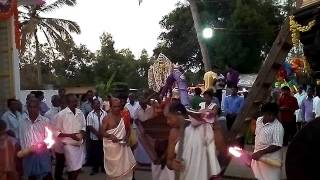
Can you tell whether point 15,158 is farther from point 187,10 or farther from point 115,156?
point 187,10

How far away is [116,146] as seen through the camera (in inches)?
343

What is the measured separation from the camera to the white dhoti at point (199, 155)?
20.1 feet

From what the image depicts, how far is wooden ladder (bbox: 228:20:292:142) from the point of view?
28.0 ft

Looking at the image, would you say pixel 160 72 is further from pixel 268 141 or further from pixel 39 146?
pixel 268 141

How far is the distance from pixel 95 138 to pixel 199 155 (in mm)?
6009

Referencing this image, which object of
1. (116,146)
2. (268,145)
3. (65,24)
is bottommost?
(116,146)

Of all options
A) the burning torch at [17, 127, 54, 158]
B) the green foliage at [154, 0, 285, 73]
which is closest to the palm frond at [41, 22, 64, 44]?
the green foliage at [154, 0, 285, 73]

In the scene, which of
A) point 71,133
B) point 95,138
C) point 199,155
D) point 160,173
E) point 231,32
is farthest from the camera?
point 231,32

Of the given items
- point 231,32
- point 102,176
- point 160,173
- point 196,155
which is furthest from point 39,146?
point 231,32

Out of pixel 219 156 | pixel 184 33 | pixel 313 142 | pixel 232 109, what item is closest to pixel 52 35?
pixel 184 33

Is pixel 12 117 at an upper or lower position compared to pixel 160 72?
lower

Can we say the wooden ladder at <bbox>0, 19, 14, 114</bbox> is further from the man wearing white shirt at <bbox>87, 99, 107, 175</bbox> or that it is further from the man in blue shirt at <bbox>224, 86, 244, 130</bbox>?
the man in blue shirt at <bbox>224, 86, 244, 130</bbox>

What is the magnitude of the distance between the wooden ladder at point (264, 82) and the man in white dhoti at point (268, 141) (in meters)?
1.60

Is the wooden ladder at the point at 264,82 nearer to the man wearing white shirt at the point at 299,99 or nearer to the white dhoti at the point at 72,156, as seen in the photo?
the white dhoti at the point at 72,156
